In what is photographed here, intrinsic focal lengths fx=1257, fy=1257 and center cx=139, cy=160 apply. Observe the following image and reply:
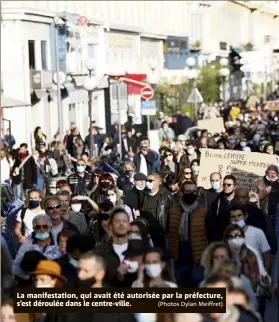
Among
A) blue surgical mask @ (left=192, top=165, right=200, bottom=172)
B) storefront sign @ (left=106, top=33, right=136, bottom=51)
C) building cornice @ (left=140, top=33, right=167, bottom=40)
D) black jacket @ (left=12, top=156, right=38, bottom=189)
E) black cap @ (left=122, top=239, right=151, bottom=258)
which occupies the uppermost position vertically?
building cornice @ (left=140, top=33, right=167, bottom=40)

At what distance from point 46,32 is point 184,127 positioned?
917 centimetres

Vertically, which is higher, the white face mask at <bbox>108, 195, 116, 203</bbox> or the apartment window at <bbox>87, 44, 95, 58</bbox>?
the apartment window at <bbox>87, 44, 95, 58</bbox>

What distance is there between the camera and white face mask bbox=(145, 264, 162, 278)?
22.5 feet

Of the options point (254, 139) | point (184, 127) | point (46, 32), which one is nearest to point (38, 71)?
point (46, 32)

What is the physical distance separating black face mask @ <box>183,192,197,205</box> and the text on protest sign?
4.19 meters

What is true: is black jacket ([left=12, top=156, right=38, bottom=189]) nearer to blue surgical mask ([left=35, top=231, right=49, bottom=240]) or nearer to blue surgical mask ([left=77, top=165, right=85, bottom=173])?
blue surgical mask ([left=77, top=165, right=85, bottom=173])

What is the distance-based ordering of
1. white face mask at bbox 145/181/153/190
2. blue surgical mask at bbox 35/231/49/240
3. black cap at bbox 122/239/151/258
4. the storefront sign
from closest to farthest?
1. black cap at bbox 122/239/151/258
2. blue surgical mask at bbox 35/231/49/240
3. white face mask at bbox 145/181/153/190
4. the storefront sign

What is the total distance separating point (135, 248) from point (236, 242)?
0.65 m

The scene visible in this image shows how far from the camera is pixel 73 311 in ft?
22.3

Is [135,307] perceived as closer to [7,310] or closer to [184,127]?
[7,310]

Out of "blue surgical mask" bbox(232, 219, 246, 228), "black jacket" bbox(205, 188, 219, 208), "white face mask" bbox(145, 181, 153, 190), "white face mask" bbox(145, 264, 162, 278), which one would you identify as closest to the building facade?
"black jacket" bbox(205, 188, 219, 208)

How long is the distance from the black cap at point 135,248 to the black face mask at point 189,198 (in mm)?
3290

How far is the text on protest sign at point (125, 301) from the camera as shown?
6.72 meters

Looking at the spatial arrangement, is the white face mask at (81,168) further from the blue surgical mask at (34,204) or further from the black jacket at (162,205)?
the blue surgical mask at (34,204)
